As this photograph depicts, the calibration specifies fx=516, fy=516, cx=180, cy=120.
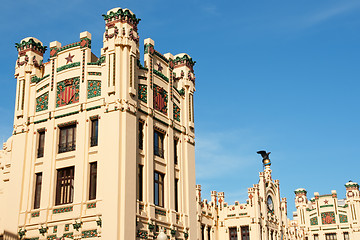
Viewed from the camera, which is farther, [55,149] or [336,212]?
[336,212]

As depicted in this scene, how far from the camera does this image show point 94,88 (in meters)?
32.0

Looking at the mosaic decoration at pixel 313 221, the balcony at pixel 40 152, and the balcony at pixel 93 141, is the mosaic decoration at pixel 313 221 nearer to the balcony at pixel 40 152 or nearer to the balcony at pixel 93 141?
the balcony at pixel 93 141

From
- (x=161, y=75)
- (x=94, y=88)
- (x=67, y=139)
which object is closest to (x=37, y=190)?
(x=67, y=139)

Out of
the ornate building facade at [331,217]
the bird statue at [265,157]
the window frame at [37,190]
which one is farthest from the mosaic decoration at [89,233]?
the ornate building facade at [331,217]

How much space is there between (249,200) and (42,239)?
22.1 meters

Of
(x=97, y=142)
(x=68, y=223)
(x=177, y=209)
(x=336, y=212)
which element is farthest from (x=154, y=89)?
(x=336, y=212)

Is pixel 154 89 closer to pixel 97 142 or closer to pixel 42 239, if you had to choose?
pixel 97 142

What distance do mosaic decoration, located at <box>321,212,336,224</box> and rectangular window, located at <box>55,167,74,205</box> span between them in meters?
39.8

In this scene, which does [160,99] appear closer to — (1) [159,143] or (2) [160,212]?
(1) [159,143]

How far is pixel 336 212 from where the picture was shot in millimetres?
61438

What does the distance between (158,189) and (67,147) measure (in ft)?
20.7

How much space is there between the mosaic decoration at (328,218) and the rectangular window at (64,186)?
131 ft

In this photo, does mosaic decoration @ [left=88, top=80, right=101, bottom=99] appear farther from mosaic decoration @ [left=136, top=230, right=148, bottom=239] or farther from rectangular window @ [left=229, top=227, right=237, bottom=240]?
rectangular window @ [left=229, top=227, right=237, bottom=240]

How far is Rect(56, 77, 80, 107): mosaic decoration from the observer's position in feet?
107
